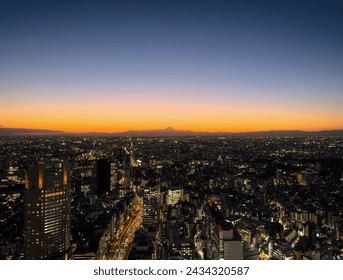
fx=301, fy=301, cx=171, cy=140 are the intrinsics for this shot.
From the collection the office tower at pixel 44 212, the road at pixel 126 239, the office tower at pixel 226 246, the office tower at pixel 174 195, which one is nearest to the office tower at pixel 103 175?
the road at pixel 126 239

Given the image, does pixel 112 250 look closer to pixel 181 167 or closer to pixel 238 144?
pixel 238 144

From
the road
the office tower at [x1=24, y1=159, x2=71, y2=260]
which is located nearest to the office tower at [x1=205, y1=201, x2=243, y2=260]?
the road

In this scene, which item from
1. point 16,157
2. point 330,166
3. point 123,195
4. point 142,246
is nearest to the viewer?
point 16,157

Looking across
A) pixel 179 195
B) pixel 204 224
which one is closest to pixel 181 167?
pixel 179 195

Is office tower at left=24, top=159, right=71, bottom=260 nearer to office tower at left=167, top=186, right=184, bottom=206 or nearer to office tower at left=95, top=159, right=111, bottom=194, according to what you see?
office tower at left=167, top=186, right=184, bottom=206

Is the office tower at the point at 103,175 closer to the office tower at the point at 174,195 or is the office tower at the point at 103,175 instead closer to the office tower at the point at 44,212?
the office tower at the point at 174,195

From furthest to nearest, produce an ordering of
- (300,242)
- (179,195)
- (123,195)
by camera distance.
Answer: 1. (123,195)
2. (179,195)
3. (300,242)
